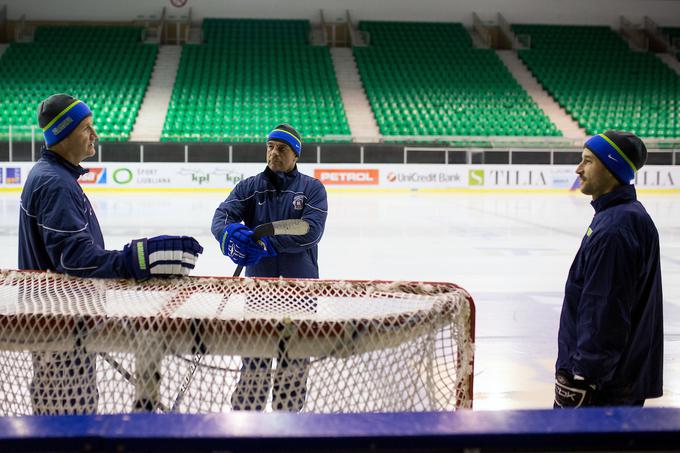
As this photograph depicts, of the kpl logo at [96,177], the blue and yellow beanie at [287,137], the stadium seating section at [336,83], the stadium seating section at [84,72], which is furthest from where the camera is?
the stadium seating section at [336,83]

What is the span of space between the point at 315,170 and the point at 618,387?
1725 cm

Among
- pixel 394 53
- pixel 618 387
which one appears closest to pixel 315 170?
pixel 394 53

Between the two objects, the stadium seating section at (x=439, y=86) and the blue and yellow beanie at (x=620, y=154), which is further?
the stadium seating section at (x=439, y=86)

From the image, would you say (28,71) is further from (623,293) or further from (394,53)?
(623,293)

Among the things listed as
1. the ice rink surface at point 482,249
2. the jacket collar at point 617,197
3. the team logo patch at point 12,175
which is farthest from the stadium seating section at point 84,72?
the jacket collar at point 617,197

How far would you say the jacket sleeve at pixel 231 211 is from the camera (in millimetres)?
3545

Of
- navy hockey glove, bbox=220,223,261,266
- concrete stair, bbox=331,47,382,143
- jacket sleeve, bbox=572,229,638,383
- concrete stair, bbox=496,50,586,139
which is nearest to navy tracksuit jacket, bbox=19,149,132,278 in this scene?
navy hockey glove, bbox=220,223,261,266

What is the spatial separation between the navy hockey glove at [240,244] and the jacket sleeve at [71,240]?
838mm

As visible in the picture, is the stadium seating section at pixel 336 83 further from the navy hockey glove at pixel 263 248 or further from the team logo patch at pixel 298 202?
the navy hockey glove at pixel 263 248

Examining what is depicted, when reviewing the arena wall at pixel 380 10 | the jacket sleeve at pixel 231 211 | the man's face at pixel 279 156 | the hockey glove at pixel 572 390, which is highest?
the arena wall at pixel 380 10

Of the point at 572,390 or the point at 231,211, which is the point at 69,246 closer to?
the point at 231,211

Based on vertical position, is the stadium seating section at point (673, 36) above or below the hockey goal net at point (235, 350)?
above

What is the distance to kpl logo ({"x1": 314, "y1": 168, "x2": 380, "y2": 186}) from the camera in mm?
19547

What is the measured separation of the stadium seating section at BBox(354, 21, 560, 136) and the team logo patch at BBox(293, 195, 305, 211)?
1999 centimetres
